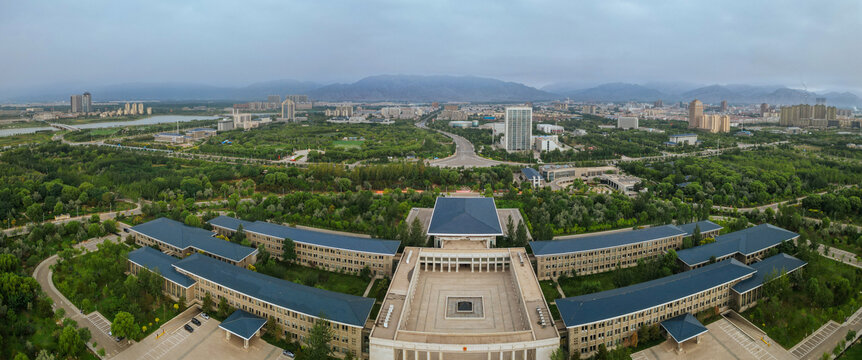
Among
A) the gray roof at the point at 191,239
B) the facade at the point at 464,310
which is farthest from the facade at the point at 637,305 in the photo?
the gray roof at the point at 191,239

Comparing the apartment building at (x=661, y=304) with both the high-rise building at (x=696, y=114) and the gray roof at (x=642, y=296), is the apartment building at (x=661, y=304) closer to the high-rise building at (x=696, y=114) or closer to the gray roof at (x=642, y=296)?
the gray roof at (x=642, y=296)

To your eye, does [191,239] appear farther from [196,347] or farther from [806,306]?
[806,306]

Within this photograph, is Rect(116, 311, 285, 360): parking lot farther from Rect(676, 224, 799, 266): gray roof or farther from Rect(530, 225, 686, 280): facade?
Rect(676, 224, 799, 266): gray roof

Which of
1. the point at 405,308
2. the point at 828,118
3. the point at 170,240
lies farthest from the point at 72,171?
the point at 828,118

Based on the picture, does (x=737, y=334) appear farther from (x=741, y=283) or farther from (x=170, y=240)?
(x=170, y=240)

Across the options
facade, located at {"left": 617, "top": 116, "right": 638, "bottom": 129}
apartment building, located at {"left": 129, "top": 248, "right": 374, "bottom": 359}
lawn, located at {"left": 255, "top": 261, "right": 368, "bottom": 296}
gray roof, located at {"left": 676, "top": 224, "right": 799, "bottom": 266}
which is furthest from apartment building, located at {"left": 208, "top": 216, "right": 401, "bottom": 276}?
facade, located at {"left": 617, "top": 116, "right": 638, "bottom": 129}
